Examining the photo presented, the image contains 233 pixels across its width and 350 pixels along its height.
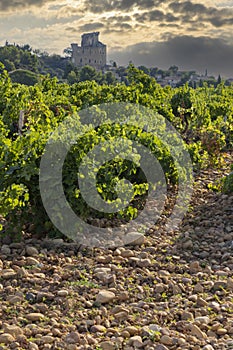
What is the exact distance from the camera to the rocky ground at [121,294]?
10.4 feet

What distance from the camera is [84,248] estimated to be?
452 centimetres

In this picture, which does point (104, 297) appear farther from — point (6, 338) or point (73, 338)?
point (6, 338)

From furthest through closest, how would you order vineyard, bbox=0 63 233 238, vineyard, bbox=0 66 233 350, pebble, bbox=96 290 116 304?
vineyard, bbox=0 63 233 238 < pebble, bbox=96 290 116 304 < vineyard, bbox=0 66 233 350

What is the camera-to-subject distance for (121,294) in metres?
3.65

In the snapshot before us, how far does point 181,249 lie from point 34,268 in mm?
1392

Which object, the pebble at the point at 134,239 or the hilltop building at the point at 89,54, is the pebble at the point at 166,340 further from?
the hilltop building at the point at 89,54

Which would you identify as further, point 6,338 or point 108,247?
point 108,247

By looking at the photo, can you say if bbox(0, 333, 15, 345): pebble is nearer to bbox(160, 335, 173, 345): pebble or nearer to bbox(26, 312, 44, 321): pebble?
bbox(26, 312, 44, 321): pebble

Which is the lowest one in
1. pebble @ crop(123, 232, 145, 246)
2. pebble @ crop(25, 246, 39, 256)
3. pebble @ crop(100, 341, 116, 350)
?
pebble @ crop(100, 341, 116, 350)

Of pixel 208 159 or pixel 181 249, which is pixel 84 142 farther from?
pixel 208 159

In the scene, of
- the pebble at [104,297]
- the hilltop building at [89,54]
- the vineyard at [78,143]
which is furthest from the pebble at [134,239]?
the hilltop building at [89,54]


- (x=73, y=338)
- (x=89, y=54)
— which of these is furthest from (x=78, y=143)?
(x=89, y=54)

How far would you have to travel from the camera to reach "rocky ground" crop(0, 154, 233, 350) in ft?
10.4

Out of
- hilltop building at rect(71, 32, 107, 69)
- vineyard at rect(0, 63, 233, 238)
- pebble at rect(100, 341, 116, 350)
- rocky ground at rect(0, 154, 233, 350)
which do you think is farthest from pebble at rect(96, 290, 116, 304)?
hilltop building at rect(71, 32, 107, 69)
